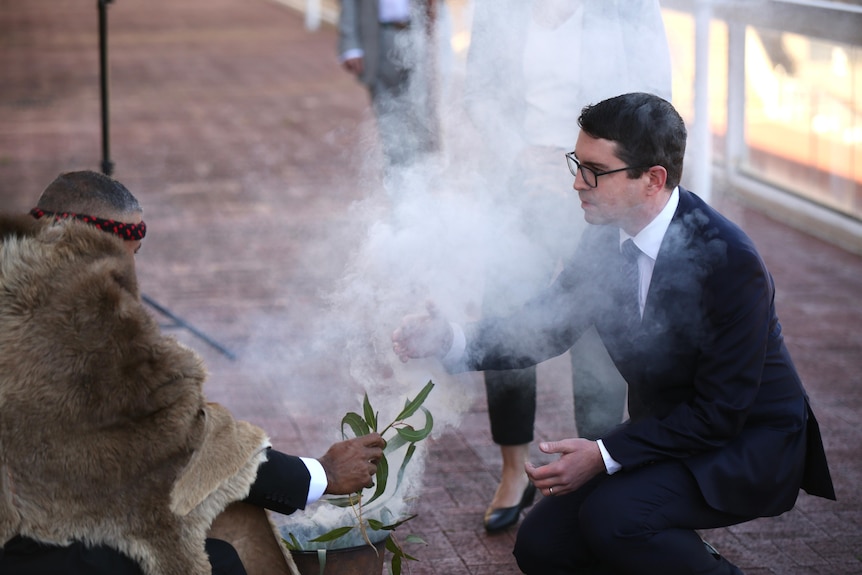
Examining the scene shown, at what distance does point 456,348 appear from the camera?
9.63ft

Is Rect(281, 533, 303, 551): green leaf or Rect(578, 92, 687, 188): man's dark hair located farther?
Rect(281, 533, 303, 551): green leaf

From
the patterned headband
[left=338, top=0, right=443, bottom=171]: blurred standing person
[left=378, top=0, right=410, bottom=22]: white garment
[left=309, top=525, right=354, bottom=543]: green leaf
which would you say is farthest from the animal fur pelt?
[left=378, top=0, right=410, bottom=22]: white garment

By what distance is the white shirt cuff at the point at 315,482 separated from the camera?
2.42 metres

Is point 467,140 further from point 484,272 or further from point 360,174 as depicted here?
point 360,174

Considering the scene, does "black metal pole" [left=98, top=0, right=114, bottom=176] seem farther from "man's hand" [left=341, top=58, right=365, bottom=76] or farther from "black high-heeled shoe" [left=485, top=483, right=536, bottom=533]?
"black high-heeled shoe" [left=485, top=483, right=536, bottom=533]

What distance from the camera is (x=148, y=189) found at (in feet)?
26.3

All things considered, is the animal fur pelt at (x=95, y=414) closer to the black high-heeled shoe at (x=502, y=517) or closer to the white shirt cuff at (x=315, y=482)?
the white shirt cuff at (x=315, y=482)

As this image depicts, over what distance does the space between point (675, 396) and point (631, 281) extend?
1.02 feet

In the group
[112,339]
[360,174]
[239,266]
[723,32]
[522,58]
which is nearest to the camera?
[112,339]

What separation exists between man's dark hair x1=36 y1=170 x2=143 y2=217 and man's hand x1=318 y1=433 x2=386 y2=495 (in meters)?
0.73

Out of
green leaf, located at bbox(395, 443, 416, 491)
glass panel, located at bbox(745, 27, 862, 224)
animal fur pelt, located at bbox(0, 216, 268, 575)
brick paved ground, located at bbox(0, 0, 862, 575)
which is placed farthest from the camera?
glass panel, located at bbox(745, 27, 862, 224)

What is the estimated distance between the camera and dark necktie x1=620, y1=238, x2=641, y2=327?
2.68m

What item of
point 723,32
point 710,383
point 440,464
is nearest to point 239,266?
point 440,464

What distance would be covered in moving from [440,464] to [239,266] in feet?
9.25
